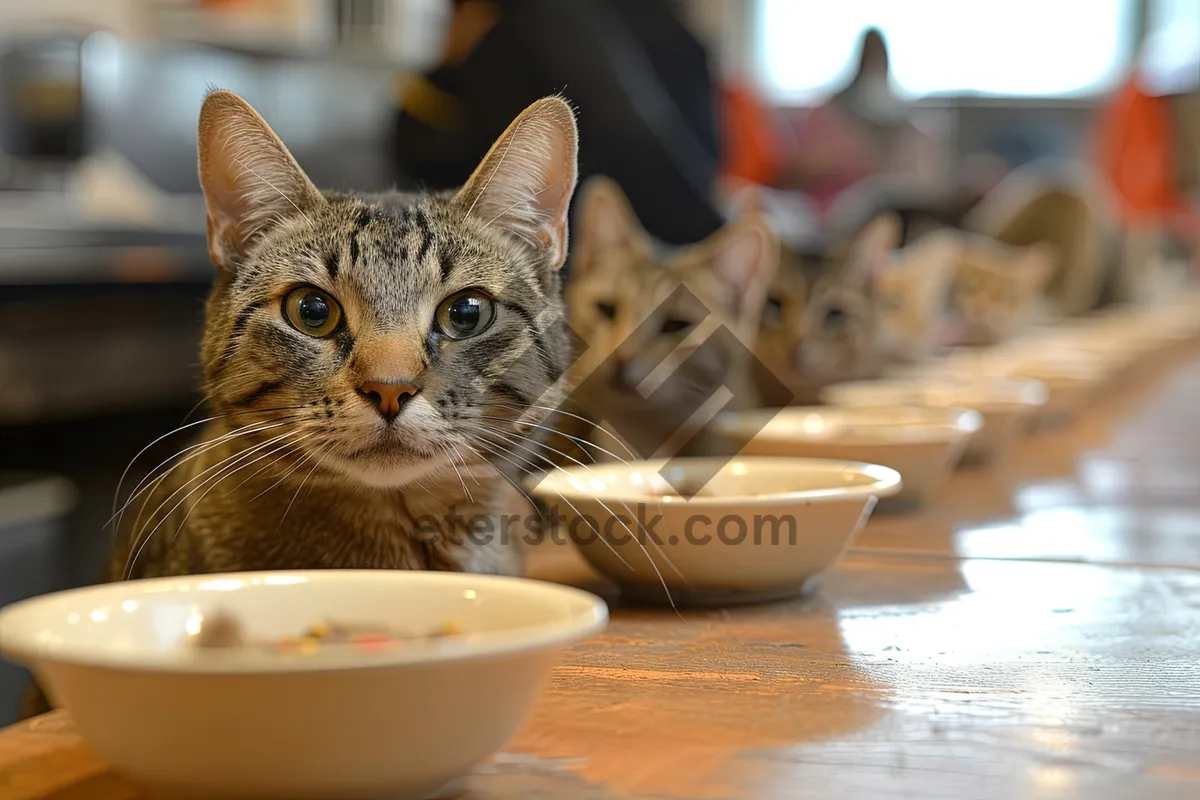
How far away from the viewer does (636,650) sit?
0.77 metres

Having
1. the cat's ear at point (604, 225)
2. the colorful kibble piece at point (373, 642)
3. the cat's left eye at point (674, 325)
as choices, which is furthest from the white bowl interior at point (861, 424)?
the colorful kibble piece at point (373, 642)

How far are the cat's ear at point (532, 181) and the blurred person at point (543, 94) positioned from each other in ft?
0.11

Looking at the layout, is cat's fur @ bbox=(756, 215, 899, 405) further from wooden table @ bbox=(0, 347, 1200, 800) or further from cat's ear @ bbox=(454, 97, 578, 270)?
cat's ear @ bbox=(454, 97, 578, 270)

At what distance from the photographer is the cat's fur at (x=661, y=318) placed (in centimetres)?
145

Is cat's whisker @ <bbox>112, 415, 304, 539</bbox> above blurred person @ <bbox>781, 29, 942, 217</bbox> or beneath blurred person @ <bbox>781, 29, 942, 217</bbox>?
beneath

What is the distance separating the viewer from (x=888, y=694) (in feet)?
2.18

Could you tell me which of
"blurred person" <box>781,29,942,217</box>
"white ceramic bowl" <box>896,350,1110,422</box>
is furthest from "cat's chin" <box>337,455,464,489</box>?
"blurred person" <box>781,29,942,217</box>

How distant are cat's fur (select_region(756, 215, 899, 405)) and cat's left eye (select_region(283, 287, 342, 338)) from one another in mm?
1227

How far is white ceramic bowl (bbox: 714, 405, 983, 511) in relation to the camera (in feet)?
4.07

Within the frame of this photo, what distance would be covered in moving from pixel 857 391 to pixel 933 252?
0.95m

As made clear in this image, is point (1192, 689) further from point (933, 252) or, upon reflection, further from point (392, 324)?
point (933, 252)

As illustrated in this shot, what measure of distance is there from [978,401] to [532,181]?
3.50 feet

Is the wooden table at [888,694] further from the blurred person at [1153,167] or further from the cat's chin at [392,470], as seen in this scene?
the blurred person at [1153,167]

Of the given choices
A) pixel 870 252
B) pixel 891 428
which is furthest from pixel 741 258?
pixel 870 252
